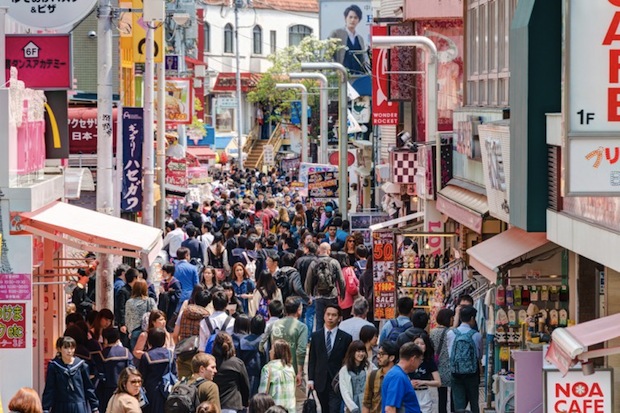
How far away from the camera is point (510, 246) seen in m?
16.4

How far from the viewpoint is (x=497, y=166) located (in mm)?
17078

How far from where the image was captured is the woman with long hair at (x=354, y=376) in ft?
45.4

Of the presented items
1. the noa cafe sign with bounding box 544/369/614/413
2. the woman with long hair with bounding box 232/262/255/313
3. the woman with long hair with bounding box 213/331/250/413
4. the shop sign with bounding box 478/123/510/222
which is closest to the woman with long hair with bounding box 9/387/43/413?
the woman with long hair with bounding box 213/331/250/413

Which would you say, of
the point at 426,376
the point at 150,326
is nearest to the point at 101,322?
the point at 150,326

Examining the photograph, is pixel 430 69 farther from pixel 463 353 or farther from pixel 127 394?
pixel 127 394

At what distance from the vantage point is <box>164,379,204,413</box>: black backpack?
38.8 feet

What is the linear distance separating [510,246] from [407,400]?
441 cm

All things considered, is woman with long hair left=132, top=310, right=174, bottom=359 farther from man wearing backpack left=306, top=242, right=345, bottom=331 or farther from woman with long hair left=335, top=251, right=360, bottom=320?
woman with long hair left=335, top=251, right=360, bottom=320

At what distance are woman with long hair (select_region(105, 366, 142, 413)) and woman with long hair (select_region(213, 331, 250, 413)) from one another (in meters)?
1.61

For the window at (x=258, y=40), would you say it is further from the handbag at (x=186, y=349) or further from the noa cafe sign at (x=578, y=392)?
the noa cafe sign at (x=578, y=392)

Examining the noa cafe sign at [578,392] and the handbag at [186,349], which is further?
the handbag at [186,349]

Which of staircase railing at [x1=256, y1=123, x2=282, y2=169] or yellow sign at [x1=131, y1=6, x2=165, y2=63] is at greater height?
yellow sign at [x1=131, y1=6, x2=165, y2=63]

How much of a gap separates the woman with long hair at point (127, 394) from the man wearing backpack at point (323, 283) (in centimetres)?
819

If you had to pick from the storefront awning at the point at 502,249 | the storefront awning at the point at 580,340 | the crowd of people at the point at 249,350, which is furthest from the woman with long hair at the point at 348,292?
the storefront awning at the point at 580,340
